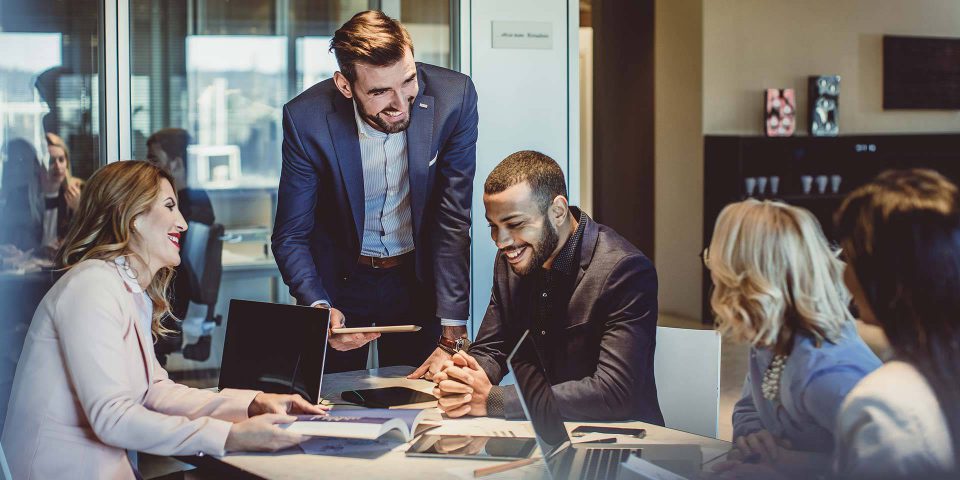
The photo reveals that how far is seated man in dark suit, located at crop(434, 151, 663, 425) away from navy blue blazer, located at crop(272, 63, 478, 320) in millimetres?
369

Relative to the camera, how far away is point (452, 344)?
2.77m

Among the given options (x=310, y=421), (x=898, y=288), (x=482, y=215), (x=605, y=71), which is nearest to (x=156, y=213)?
(x=310, y=421)

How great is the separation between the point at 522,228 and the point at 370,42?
0.66 m

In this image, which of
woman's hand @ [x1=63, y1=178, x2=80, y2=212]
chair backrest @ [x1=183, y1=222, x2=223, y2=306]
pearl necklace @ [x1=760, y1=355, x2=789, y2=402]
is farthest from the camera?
chair backrest @ [x1=183, y1=222, x2=223, y2=306]

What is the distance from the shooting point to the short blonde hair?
1.48 metres

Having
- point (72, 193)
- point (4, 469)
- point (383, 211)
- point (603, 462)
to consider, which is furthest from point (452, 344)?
point (72, 193)

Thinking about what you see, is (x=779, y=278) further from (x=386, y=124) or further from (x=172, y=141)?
(x=172, y=141)

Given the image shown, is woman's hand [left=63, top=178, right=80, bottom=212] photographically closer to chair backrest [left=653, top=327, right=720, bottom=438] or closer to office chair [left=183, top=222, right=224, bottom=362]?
office chair [left=183, top=222, right=224, bottom=362]

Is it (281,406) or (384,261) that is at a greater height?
(384,261)

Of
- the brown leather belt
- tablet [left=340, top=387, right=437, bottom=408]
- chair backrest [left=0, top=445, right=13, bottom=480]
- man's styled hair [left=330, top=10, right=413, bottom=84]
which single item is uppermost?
man's styled hair [left=330, top=10, right=413, bottom=84]

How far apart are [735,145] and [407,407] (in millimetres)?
5991

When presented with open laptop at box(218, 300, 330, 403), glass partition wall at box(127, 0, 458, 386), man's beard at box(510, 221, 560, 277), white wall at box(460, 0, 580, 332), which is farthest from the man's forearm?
glass partition wall at box(127, 0, 458, 386)

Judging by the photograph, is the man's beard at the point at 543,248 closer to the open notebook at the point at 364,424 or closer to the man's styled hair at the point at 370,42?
the open notebook at the point at 364,424

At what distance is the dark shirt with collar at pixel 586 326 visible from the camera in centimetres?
216
